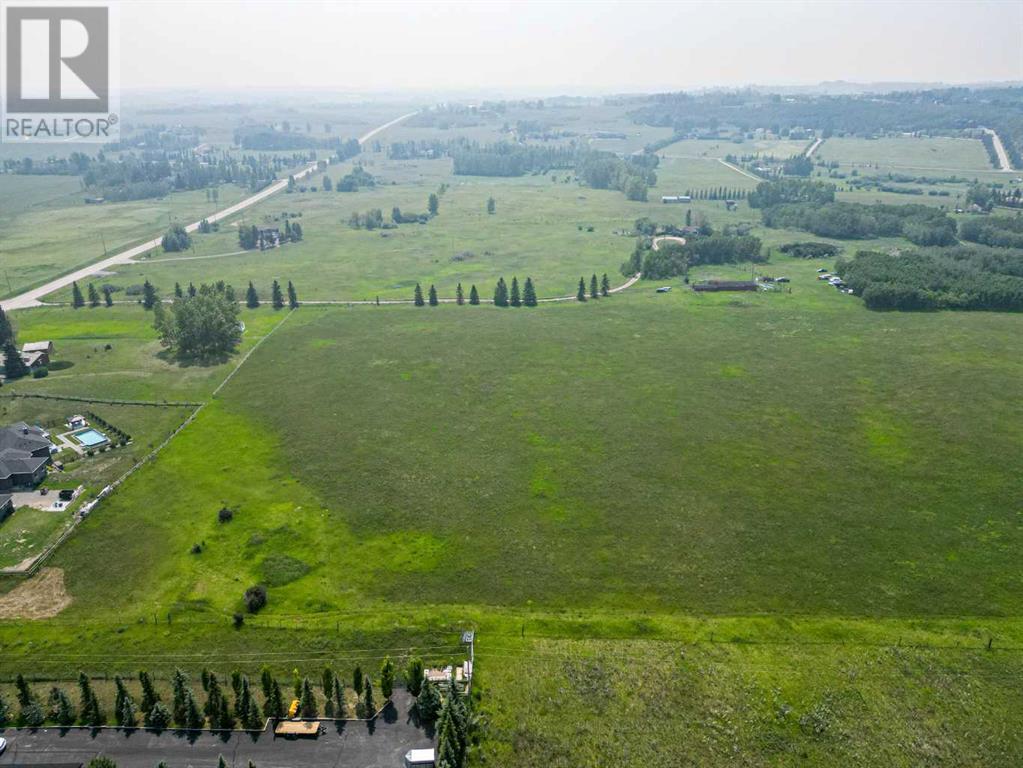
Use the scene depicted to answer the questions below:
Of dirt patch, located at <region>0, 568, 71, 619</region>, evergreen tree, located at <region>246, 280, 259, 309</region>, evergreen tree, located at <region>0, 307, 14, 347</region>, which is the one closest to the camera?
dirt patch, located at <region>0, 568, 71, 619</region>

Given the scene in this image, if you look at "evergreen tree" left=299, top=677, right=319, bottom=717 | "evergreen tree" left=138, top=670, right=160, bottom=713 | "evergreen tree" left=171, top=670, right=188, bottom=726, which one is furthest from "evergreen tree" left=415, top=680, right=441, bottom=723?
"evergreen tree" left=138, top=670, right=160, bottom=713

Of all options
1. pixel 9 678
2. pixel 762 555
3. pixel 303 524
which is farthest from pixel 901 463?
pixel 9 678

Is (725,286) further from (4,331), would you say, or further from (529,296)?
(4,331)

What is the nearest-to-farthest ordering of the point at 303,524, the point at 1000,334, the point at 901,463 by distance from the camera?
the point at 303,524
the point at 901,463
the point at 1000,334

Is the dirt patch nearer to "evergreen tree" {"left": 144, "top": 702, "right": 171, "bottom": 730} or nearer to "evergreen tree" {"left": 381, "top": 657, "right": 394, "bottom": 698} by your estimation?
"evergreen tree" {"left": 144, "top": 702, "right": 171, "bottom": 730}

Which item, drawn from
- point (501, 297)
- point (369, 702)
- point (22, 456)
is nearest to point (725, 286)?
point (501, 297)

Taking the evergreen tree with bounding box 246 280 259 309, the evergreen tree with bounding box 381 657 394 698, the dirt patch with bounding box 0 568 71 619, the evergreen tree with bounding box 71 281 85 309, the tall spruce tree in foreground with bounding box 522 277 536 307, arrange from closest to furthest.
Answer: the evergreen tree with bounding box 381 657 394 698
the dirt patch with bounding box 0 568 71 619
the evergreen tree with bounding box 71 281 85 309
the evergreen tree with bounding box 246 280 259 309
the tall spruce tree in foreground with bounding box 522 277 536 307

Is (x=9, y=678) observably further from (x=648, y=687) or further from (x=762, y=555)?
(x=762, y=555)
